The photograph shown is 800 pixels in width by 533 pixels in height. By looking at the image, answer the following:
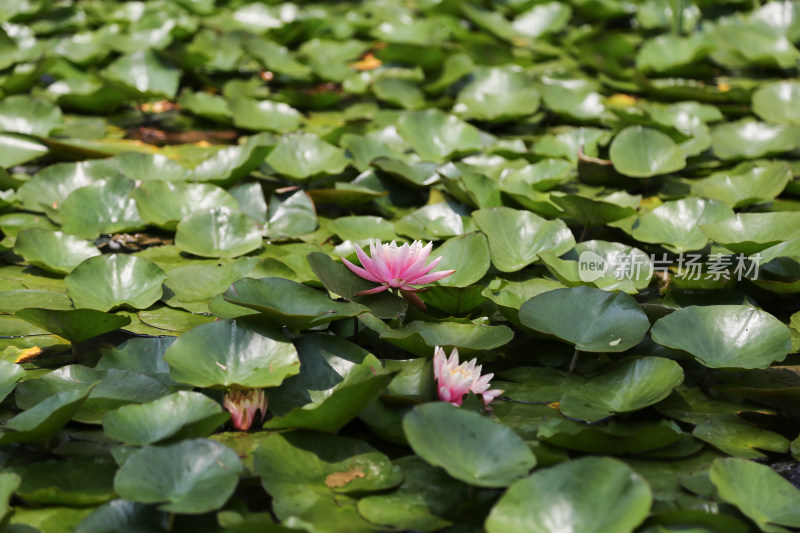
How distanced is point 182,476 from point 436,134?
193cm

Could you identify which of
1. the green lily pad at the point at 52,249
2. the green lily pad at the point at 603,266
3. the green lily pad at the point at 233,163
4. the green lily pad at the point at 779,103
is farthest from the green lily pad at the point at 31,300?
the green lily pad at the point at 779,103

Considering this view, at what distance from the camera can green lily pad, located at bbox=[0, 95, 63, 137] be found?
296 centimetres

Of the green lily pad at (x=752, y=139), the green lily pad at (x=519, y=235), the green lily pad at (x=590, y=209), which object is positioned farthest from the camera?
the green lily pad at (x=752, y=139)

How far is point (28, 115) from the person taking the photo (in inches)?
118

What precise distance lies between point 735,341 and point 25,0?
4555mm

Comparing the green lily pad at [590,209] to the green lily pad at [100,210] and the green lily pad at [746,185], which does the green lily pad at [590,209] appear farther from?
the green lily pad at [100,210]

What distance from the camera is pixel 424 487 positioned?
1.30m

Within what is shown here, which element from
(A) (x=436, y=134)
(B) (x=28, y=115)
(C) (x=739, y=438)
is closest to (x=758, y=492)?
(C) (x=739, y=438)

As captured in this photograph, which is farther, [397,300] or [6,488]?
[397,300]

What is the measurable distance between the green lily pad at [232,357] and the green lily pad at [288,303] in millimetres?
53

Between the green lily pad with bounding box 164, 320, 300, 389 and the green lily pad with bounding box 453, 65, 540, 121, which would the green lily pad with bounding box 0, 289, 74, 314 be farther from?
the green lily pad with bounding box 453, 65, 540, 121

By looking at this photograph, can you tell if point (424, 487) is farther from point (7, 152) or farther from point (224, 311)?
point (7, 152)

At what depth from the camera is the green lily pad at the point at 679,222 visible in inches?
84.4

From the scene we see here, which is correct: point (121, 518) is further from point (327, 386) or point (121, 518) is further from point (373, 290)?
point (373, 290)
